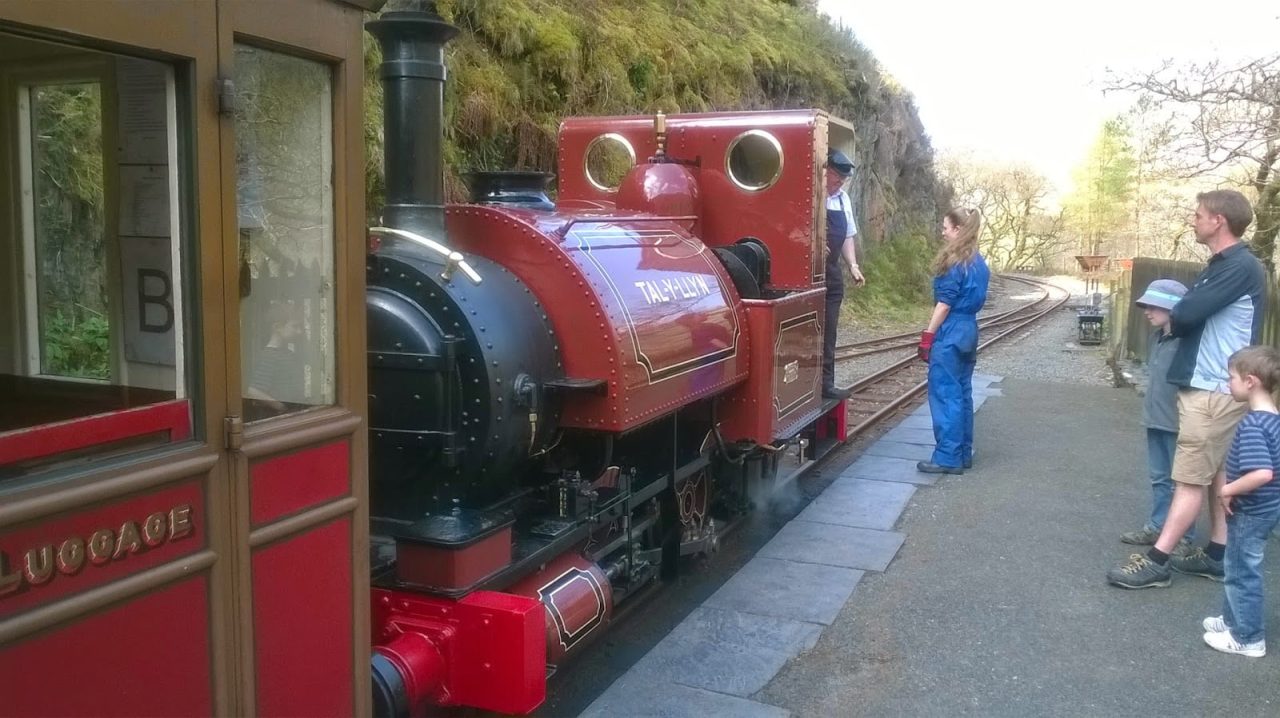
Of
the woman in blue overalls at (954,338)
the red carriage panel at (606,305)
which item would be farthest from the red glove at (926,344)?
the red carriage panel at (606,305)

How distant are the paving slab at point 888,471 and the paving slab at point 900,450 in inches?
4.1

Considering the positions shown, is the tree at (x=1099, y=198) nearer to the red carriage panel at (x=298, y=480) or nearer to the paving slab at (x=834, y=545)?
the paving slab at (x=834, y=545)

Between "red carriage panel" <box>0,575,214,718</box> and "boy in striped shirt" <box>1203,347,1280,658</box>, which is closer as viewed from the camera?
"red carriage panel" <box>0,575,214,718</box>

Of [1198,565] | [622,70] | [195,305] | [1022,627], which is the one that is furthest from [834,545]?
[622,70]

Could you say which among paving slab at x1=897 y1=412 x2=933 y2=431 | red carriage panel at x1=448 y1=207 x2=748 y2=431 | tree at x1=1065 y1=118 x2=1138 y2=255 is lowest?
paving slab at x1=897 y1=412 x2=933 y2=431

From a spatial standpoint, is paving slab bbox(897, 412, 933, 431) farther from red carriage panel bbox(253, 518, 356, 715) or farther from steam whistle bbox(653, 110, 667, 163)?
red carriage panel bbox(253, 518, 356, 715)

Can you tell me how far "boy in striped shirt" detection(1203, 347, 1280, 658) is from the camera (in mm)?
4152

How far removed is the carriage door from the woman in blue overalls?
535 cm

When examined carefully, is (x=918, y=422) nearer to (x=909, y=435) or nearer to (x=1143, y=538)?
(x=909, y=435)

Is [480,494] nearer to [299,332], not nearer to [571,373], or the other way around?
[571,373]

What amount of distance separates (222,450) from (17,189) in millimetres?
1071

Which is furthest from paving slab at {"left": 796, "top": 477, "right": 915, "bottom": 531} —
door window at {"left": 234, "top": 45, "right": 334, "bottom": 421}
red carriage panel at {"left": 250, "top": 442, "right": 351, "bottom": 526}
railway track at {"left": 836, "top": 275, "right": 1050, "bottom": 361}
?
railway track at {"left": 836, "top": 275, "right": 1050, "bottom": 361}

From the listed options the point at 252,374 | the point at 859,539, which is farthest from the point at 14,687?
the point at 859,539

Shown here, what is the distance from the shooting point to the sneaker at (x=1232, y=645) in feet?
14.4
